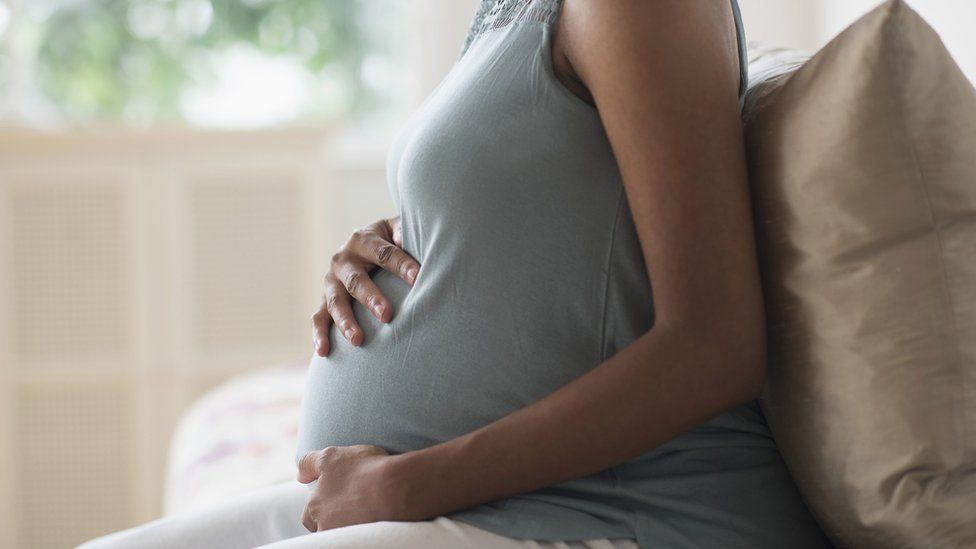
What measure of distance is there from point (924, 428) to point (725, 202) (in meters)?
0.21

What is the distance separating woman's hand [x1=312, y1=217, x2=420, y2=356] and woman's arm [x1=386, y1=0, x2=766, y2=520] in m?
0.17

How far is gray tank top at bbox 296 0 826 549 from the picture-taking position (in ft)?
2.53

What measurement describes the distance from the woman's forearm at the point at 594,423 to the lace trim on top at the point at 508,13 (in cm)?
27

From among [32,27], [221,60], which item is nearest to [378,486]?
[221,60]

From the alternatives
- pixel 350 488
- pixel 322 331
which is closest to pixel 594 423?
pixel 350 488

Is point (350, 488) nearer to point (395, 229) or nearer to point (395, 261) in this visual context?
A: point (395, 261)

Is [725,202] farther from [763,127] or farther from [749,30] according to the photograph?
[749,30]

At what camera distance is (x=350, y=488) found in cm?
82

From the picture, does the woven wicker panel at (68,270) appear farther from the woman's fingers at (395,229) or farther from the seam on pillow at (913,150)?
the seam on pillow at (913,150)

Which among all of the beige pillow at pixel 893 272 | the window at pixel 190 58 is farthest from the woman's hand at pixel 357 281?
the window at pixel 190 58

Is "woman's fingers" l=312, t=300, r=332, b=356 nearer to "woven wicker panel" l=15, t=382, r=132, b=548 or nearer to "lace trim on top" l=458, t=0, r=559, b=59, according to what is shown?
"lace trim on top" l=458, t=0, r=559, b=59

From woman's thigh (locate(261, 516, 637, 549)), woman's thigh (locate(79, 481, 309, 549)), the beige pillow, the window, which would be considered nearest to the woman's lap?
woman's thigh (locate(79, 481, 309, 549))

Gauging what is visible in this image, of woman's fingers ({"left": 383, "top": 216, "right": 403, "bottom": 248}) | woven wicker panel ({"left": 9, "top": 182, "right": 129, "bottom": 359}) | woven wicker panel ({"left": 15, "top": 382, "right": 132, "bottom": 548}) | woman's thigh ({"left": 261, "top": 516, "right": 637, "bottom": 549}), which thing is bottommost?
woven wicker panel ({"left": 15, "top": 382, "right": 132, "bottom": 548})

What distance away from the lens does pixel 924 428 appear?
0.69 metres
